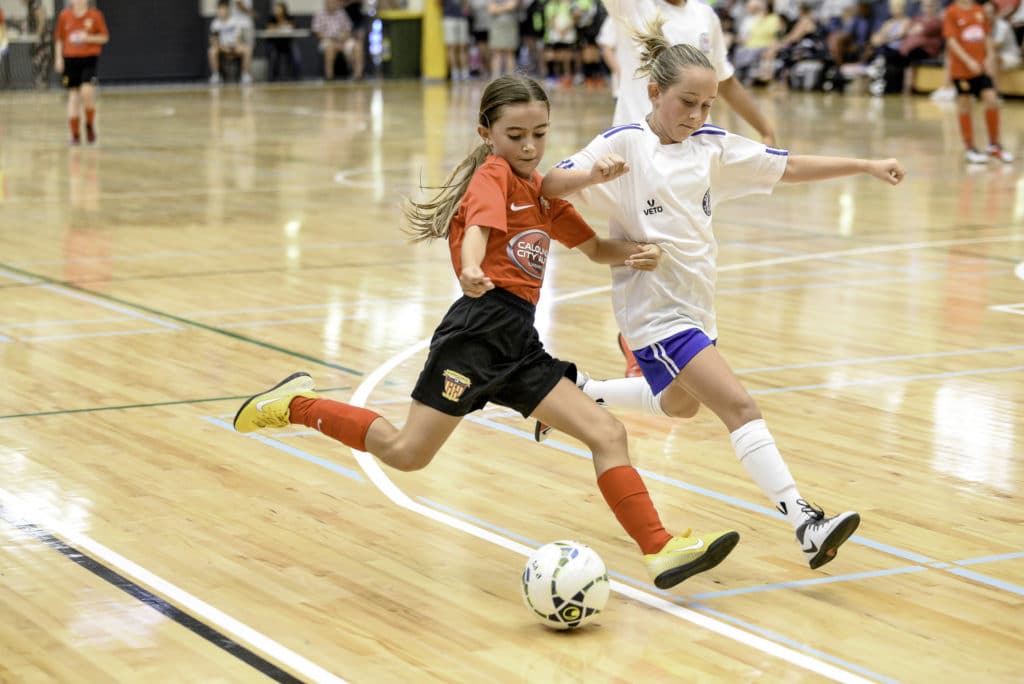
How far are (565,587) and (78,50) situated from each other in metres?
16.2

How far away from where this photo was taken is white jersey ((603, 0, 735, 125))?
23.6 feet

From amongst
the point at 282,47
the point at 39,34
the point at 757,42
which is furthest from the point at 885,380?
the point at 282,47

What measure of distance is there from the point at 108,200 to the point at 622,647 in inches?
424

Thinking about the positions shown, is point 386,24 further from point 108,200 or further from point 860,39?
point 108,200

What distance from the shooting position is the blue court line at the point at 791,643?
3855 mm

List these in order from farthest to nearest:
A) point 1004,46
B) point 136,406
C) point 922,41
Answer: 1. point 922,41
2. point 1004,46
3. point 136,406

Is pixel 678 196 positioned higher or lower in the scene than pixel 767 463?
higher

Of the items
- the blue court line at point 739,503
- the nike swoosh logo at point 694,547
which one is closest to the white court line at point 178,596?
the nike swoosh logo at point 694,547

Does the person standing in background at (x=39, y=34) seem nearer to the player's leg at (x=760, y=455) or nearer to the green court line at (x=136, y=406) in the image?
the green court line at (x=136, y=406)

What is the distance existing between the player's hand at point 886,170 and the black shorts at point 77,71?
15.4 m

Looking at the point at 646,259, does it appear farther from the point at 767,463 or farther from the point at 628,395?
the point at 628,395

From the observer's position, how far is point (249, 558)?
4754 mm

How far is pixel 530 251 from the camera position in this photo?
15.1ft

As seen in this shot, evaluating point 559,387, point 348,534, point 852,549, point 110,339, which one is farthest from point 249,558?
point 110,339
